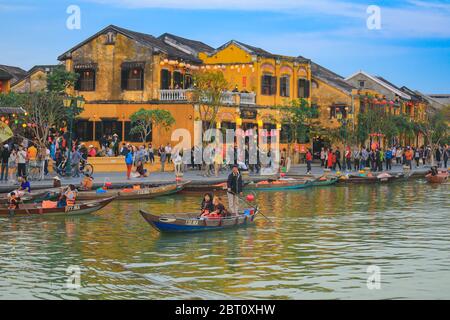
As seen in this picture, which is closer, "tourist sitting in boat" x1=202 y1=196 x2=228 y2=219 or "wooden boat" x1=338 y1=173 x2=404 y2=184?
"tourist sitting in boat" x1=202 y1=196 x2=228 y2=219

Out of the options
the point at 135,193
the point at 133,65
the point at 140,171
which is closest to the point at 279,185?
the point at 140,171

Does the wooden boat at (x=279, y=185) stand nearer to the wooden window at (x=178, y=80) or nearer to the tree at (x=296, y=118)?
the wooden window at (x=178, y=80)

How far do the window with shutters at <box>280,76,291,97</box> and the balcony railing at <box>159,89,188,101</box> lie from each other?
478 inches

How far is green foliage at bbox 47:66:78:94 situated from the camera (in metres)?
54.2

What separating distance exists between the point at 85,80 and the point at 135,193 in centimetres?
2395

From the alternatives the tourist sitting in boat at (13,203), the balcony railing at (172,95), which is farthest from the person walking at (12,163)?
the balcony railing at (172,95)

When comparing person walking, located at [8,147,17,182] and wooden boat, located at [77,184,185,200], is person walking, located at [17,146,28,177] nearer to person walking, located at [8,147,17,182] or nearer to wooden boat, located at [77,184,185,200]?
person walking, located at [8,147,17,182]

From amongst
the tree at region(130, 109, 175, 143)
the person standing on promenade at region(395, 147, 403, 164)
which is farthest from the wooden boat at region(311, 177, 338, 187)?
the person standing on promenade at region(395, 147, 403, 164)

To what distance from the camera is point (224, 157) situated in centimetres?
5209

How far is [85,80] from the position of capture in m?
57.8

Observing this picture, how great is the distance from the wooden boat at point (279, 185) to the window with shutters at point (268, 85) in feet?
65.9

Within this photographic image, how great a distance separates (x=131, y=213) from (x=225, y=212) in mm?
6087
